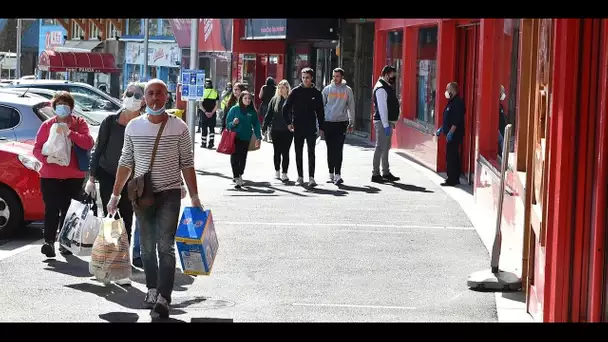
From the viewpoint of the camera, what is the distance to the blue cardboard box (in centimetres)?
915

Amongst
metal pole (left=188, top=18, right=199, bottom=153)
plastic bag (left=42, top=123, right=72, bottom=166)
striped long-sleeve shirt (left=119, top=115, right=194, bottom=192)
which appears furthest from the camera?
metal pole (left=188, top=18, right=199, bottom=153)

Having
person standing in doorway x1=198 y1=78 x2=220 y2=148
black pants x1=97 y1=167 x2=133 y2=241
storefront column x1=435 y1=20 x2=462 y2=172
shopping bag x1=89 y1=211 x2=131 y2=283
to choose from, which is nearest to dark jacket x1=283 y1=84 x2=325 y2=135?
storefront column x1=435 y1=20 x2=462 y2=172

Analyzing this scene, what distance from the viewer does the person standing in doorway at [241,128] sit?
60.8 feet

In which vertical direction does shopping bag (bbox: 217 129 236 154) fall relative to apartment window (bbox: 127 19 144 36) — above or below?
below

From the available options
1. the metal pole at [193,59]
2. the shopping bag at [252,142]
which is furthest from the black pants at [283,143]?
the metal pole at [193,59]

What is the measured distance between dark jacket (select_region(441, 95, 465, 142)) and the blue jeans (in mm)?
8959

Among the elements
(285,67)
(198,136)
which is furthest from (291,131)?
(285,67)

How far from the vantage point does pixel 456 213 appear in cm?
1545

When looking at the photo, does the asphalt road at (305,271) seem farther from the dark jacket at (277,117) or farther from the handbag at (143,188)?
the dark jacket at (277,117)

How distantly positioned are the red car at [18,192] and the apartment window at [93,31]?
5123cm

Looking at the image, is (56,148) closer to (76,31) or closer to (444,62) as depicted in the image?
(444,62)

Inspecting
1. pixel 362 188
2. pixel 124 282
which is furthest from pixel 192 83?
pixel 124 282

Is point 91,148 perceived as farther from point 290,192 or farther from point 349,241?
point 290,192

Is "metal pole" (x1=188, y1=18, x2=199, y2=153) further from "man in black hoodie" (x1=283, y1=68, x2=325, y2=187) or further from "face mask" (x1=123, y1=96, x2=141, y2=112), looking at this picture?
"face mask" (x1=123, y1=96, x2=141, y2=112)
